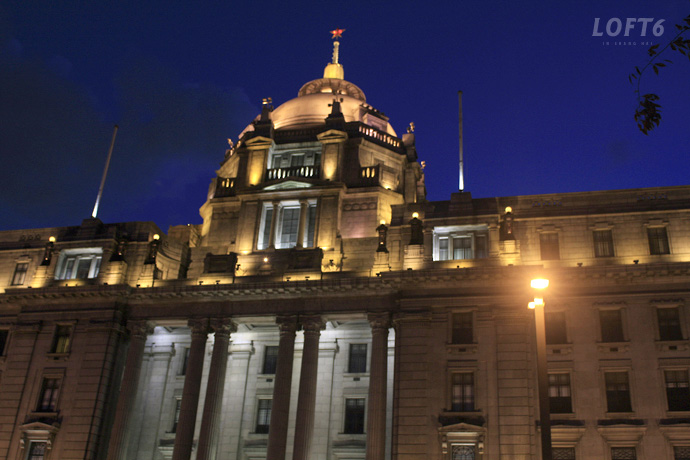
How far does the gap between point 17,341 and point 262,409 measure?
19.5 meters

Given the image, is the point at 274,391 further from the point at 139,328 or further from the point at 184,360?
the point at 139,328

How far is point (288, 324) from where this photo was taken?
2007 inches

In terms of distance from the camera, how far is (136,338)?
5388cm

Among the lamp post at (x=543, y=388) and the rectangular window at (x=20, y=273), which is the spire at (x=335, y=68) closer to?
the rectangular window at (x=20, y=273)

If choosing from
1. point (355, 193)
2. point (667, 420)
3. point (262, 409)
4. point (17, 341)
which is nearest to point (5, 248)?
point (17, 341)

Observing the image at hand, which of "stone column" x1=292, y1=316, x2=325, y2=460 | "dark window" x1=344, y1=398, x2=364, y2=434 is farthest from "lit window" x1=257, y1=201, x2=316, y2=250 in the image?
"dark window" x1=344, y1=398, x2=364, y2=434

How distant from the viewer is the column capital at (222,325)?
52.4m

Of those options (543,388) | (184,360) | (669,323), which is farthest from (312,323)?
(543,388)

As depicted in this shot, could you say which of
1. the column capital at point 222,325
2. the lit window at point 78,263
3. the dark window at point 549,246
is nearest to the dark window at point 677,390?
the dark window at point 549,246

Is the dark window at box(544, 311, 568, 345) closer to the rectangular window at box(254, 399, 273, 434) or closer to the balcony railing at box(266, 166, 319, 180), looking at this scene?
the rectangular window at box(254, 399, 273, 434)

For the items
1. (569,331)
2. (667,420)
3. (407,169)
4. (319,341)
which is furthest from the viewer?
(407,169)

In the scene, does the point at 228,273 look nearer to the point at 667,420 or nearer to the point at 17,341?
the point at 17,341

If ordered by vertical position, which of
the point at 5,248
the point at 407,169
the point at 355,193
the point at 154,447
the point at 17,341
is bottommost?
the point at 154,447

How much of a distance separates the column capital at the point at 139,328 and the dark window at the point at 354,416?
52.3 ft
